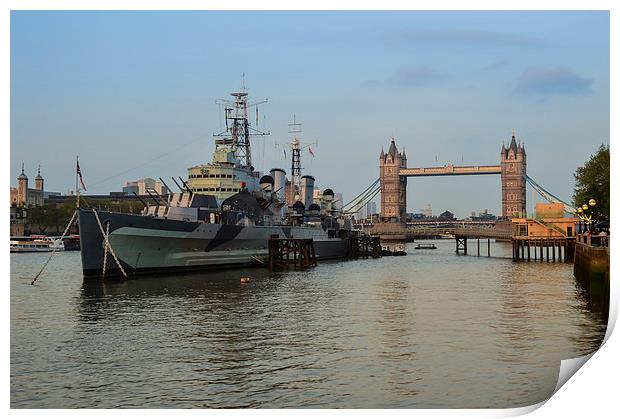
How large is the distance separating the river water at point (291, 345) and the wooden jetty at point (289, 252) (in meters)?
16.0

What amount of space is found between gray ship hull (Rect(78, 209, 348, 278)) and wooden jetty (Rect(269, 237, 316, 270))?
1.39 meters

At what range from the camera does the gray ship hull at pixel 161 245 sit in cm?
3869

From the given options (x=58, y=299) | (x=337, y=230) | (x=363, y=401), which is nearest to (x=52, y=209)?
(x=337, y=230)

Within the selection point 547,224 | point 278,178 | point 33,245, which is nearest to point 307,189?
point 278,178

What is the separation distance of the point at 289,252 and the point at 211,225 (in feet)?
38.6

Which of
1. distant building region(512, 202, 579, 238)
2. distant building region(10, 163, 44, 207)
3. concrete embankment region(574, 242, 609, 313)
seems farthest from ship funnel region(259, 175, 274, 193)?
distant building region(10, 163, 44, 207)

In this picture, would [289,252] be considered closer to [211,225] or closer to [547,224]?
[211,225]

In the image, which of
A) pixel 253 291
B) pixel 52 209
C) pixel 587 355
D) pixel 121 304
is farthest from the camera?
pixel 52 209

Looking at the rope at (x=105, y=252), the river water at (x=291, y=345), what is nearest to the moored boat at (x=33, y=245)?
the rope at (x=105, y=252)

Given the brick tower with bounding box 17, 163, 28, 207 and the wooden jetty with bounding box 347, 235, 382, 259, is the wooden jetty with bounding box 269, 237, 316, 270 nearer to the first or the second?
the wooden jetty with bounding box 347, 235, 382, 259

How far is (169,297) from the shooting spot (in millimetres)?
31812

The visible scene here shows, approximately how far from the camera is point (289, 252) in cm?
5575
